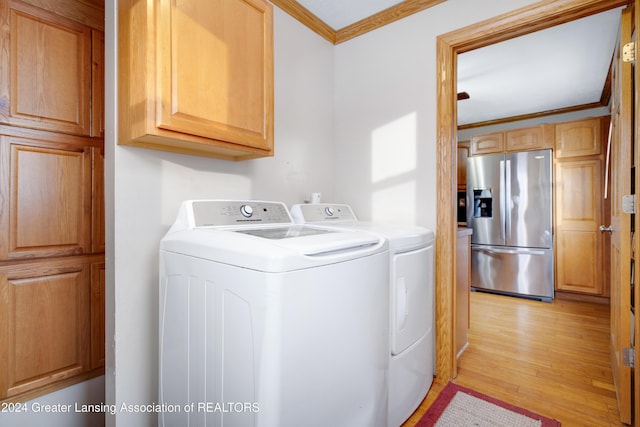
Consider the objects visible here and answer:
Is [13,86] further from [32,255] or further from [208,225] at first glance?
[208,225]

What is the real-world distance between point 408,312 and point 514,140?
343cm

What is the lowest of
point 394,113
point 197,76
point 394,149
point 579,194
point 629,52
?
point 579,194

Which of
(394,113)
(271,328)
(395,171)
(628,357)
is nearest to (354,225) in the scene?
(395,171)

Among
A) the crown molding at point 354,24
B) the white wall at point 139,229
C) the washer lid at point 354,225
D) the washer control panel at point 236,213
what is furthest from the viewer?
the crown molding at point 354,24

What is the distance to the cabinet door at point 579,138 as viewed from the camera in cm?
348

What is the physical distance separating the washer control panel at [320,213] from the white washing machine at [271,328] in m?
0.60

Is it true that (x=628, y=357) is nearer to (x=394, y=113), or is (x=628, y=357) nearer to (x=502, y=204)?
(x=394, y=113)

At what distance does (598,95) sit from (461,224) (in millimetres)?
2091

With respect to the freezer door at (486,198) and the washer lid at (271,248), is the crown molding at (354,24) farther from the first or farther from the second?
the freezer door at (486,198)

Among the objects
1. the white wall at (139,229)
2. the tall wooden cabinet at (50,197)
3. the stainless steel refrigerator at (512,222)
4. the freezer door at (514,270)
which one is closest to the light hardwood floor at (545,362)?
the freezer door at (514,270)

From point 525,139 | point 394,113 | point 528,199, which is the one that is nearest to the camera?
point 394,113

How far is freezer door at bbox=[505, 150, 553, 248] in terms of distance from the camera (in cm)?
364

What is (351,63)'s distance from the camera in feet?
Result: 7.66

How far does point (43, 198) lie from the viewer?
5.04 feet
